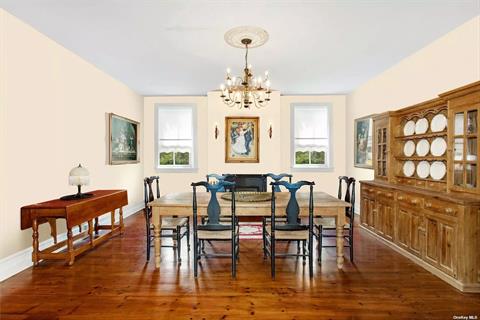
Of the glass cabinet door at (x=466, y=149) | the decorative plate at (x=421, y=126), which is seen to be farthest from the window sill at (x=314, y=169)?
the glass cabinet door at (x=466, y=149)

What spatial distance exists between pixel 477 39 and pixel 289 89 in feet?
11.5

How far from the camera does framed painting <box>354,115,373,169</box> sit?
5.66m

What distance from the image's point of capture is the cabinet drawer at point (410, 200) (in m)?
3.37

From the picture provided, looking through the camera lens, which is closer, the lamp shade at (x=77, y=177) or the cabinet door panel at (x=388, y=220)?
the lamp shade at (x=77, y=177)

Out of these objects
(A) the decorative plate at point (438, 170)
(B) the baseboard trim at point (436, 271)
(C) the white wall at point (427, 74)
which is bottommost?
(B) the baseboard trim at point (436, 271)

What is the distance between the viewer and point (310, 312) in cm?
240

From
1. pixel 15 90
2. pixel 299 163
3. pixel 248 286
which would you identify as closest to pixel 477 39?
pixel 248 286

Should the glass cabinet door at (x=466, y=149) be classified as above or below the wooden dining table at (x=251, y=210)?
above

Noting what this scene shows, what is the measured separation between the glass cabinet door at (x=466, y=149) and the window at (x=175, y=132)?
524 centimetres

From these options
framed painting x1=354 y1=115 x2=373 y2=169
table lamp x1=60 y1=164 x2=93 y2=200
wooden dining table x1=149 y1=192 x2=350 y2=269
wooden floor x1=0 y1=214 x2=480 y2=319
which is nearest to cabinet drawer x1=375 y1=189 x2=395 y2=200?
wooden floor x1=0 y1=214 x2=480 y2=319

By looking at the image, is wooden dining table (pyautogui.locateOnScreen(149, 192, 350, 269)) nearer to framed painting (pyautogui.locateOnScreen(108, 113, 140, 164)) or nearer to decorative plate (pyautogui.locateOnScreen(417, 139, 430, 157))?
decorative plate (pyautogui.locateOnScreen(417, 139, 430, 157))

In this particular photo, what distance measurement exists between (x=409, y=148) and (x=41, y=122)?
506 cm

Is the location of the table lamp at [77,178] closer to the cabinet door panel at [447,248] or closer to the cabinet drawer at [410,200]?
the cabinet drawer at [410,200]

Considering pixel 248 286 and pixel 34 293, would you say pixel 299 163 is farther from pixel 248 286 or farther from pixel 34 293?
pixel 34 293
